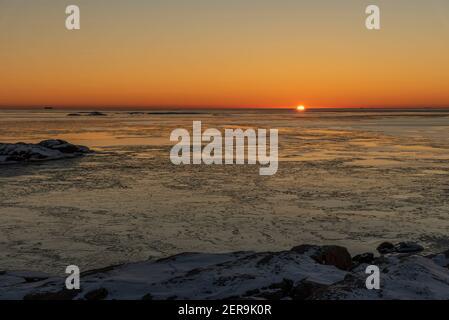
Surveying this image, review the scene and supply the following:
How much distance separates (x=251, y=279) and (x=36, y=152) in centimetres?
1875

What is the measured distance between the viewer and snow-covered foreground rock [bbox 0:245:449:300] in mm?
5461

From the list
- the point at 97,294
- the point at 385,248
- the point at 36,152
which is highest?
the point at 36,152

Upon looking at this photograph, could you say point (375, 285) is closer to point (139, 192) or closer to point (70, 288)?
point (70, 288)

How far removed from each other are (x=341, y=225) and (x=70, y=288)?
5847 millimetres

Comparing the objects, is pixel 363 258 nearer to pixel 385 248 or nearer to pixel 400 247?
pixel 385 248

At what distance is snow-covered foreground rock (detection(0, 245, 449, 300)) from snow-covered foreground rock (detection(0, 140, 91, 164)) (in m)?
15.9

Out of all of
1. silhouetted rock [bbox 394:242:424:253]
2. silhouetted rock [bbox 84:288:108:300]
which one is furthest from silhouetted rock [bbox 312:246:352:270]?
silhouetted rock [bbox 84:288:108:300]

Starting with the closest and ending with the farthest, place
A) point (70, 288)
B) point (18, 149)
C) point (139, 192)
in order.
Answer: point (70, 288), point (139, 192), point (18, 149)

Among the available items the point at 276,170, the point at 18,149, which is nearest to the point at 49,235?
the point at 276,170

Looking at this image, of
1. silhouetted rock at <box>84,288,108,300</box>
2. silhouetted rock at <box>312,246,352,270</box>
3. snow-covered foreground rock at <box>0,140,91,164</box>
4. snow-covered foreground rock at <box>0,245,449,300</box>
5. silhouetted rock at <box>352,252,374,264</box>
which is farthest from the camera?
snow-covered foreground rock at <box>0,140,91,164</box>

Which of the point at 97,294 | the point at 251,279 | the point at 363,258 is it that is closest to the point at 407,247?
the point at 363,258

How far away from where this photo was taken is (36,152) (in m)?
22.2

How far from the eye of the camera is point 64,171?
18.2 meters

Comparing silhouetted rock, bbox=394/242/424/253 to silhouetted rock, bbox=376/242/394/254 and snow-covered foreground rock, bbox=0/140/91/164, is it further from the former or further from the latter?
snow-covered foreground rock, bbox=0/140/91/164
